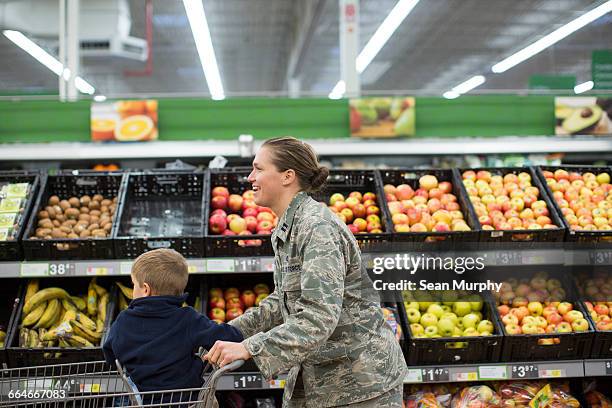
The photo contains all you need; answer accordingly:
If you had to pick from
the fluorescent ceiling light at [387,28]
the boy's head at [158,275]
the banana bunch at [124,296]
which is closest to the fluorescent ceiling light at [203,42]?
the fluorescent ceiling light at [387,28]

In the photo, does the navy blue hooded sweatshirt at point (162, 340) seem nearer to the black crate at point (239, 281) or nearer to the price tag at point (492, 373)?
the price tag at point (492, 373)

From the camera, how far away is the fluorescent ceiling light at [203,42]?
6.33 meters

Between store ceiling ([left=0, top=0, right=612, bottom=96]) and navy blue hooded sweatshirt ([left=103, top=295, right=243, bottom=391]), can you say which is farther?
store ceiling ([left=0, top=0, right=612, bottom=96])

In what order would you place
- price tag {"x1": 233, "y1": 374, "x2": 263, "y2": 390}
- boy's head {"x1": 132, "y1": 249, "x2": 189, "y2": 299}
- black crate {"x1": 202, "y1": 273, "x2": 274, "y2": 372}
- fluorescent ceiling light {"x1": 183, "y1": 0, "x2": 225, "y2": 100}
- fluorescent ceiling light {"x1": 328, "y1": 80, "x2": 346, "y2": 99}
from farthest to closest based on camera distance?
1. fluorescent ceiling light {"x1": 183, "y1": 0, "x2": 225, "y2": 100}
2. fluorescent ceiling light {"x1": 328, "y1": 80, "x2": 346, "y2": 99}
3. black crate {"x1": 202, "y1": 273, "x2": 274, "y2": 372}
4. price tag {"x1": 233, "y1": 374, "x2": 263, "y2": 390}
5. boy's head {"x1": 132, "y1": 249, "x2": 189, "y2": 299}

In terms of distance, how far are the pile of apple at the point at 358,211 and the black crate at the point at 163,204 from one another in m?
0.79

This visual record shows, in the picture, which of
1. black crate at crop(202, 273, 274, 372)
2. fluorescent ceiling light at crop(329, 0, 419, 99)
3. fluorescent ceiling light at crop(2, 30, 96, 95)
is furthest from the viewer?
fluorescent ceiling light at crop(329, 0, 419, 99)

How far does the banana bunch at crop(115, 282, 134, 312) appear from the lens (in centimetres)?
376

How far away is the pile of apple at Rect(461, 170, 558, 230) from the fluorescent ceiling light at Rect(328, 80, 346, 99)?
1.23 metres

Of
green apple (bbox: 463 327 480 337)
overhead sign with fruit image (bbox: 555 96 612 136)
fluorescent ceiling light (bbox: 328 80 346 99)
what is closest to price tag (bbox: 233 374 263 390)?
green apple (bbox: 463 327 480 337)

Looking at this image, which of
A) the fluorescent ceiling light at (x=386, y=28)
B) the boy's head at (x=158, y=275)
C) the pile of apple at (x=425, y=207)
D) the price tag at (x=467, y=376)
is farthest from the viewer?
the fluorescent ceiling light at (x=386, y=28)

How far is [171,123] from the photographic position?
491 centimetres

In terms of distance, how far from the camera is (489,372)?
3.49 m

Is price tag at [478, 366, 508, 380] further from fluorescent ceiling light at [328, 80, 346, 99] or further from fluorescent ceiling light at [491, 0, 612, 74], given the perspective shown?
fluorescent ceiling light at [491, 0, 612, 74]

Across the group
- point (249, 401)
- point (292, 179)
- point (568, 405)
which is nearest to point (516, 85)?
point (568, 405)
